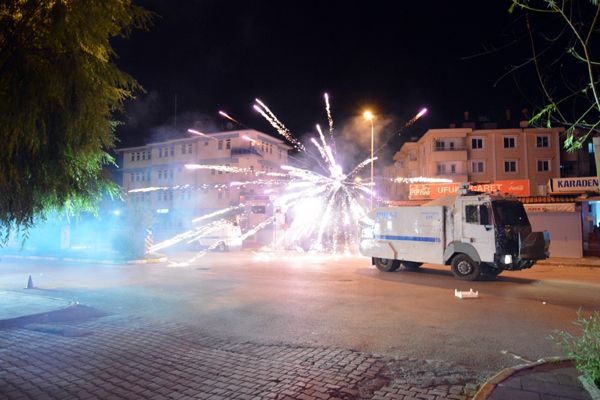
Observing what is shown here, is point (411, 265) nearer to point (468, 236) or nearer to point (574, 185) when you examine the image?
point (468, 236)

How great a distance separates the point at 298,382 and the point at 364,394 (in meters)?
0.86

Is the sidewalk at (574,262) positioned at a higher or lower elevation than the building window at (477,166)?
lower

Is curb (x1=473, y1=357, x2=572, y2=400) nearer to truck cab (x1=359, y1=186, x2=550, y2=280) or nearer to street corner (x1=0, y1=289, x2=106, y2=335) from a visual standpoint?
street corner (x1=0, y1=289, x2=106, y2=335)

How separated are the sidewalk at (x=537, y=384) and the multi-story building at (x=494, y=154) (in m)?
41.7

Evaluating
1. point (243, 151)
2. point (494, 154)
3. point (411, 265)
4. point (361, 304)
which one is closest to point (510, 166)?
point (494, 154)

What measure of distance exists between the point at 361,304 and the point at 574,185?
18888mm

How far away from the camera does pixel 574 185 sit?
22.7m

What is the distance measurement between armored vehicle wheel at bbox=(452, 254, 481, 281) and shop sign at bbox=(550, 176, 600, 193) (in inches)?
504

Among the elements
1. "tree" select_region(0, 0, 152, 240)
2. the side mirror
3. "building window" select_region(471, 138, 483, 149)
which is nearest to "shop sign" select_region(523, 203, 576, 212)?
the side mirror

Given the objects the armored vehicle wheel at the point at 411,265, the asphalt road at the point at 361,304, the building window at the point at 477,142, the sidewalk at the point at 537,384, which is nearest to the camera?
the sidewalk at the point at 537,384

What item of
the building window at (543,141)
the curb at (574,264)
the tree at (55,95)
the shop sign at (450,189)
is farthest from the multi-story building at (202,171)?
the tree at (55,95)

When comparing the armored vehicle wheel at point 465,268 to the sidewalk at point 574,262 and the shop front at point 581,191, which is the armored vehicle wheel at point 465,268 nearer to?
the sidewalk at point 574,262

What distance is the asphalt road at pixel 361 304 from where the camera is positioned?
22.7 ft

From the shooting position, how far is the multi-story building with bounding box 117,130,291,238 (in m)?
48.3
